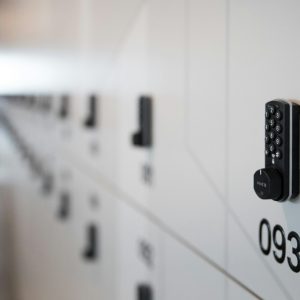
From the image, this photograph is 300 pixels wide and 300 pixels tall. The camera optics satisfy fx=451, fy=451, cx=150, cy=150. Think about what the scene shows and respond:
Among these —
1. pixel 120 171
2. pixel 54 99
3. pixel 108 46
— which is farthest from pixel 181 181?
pixel 54 99

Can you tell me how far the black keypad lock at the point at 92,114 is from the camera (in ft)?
5.35

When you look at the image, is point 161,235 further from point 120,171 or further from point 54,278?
point 54,278

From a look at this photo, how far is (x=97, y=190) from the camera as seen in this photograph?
5.48ft

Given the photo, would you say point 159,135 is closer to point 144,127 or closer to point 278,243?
point 144,127

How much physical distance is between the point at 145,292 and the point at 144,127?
0.43m

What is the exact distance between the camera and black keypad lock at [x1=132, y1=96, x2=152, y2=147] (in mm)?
1101

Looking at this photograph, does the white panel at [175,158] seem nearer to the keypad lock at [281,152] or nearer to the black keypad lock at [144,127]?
the black keypad lock at [144,127]

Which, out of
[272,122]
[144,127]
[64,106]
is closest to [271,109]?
[272,122]

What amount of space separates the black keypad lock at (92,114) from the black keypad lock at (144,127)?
1.79 ft

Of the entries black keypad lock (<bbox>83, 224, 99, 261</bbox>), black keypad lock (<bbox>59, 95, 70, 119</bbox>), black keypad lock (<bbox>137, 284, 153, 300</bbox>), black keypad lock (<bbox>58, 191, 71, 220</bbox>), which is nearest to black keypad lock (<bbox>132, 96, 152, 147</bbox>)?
black keypad lock (<bbox>137, 284, 153, 300</bbox>)

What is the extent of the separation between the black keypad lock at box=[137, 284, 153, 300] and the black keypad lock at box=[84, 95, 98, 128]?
2.15 feet

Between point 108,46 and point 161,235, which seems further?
point 108,46

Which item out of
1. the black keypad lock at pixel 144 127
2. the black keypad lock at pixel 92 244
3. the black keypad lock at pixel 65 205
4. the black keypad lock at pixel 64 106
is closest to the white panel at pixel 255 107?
the black keypad lock at pixel 144 127

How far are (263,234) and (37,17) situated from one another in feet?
6.96
